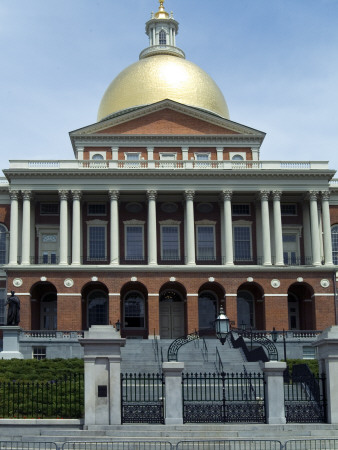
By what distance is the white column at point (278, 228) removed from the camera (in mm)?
55812

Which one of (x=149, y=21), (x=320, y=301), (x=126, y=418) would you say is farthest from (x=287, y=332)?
(x=149, y=21)

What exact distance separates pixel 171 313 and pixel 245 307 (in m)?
5.43

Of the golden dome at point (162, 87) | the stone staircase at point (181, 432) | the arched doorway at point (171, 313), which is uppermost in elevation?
the golden dome at point (162, 87)

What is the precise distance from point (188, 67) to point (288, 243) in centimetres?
1794

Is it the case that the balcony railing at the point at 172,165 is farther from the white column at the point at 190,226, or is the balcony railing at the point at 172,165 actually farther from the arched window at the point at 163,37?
the arched window at the point at 163,37

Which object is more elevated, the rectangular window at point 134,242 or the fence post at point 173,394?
the rectangular window at point 134,242

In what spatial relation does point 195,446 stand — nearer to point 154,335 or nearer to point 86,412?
point 86,412

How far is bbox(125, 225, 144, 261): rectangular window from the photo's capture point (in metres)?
57.6

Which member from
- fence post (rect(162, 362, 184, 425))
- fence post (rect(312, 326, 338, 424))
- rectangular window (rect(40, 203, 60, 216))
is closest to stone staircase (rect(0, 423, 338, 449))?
fence post (rect(162, 362, 184, 425))

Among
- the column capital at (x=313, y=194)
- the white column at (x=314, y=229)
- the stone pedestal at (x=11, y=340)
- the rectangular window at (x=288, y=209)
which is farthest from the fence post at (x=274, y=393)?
the rectangular window at (x=288, y=209)

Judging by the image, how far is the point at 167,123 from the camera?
6162cm

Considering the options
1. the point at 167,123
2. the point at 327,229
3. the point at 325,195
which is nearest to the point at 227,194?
the point at 325,195

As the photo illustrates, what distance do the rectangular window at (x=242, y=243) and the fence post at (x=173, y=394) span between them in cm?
3447

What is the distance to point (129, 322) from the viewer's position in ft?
188
